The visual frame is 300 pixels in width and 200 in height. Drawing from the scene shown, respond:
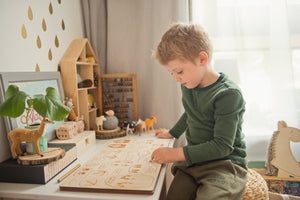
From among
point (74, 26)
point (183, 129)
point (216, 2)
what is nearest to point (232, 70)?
point (216, 2)

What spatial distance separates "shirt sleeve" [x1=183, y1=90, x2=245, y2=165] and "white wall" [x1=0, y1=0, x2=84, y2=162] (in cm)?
75

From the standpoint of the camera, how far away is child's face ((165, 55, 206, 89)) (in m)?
0.95

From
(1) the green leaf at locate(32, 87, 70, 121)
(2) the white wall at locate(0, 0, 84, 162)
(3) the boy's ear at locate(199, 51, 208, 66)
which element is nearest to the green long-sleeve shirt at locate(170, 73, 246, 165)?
(3) the boy's ear at locate(199, 51, 208, 66)

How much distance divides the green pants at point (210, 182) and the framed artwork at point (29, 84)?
646mm

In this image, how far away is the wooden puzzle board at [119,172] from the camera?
786mm

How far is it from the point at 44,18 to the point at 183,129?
91cm

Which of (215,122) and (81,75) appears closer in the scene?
(215,122)

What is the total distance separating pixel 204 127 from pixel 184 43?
1.16 feet

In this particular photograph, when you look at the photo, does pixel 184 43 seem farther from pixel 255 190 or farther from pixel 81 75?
pixel 81 75

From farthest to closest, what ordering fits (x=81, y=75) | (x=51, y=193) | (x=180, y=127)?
(x=81, y=75)
(x=180, y=127)
(x=51, y=193)

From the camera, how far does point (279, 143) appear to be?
4.49ft

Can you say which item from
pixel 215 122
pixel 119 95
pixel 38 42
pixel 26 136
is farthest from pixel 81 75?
pixel 215 122

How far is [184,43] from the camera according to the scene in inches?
36.8

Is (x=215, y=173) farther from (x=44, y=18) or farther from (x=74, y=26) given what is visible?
(x=74, y=26)
